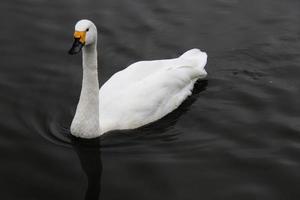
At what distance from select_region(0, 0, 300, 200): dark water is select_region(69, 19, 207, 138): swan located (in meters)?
0.24

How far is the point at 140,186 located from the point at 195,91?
361 cm

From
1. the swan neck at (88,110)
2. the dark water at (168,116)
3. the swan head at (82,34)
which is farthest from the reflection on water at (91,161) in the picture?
the swan head at (82,34)

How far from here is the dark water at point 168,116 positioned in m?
10.2

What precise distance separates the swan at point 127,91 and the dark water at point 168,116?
24 centimetres

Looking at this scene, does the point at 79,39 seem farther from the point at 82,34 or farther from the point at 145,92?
the point at 145,92

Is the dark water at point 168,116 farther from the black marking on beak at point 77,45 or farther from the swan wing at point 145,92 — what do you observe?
the black marking on beak at point 77,45

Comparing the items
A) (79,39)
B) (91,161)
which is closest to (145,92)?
(91,161)

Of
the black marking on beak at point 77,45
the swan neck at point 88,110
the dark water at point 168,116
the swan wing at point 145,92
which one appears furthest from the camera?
the swan wing at point 145,92

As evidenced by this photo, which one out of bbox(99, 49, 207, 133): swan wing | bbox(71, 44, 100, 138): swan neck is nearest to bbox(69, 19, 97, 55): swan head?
bbox(71, 44, 100, 138): swan neck

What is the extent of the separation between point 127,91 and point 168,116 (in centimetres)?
101

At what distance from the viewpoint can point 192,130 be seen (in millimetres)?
11617

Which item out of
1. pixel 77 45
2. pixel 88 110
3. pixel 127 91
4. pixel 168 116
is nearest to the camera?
pixel 77 45

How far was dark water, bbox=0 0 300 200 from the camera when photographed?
33.4ft

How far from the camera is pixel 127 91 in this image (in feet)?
38.2
